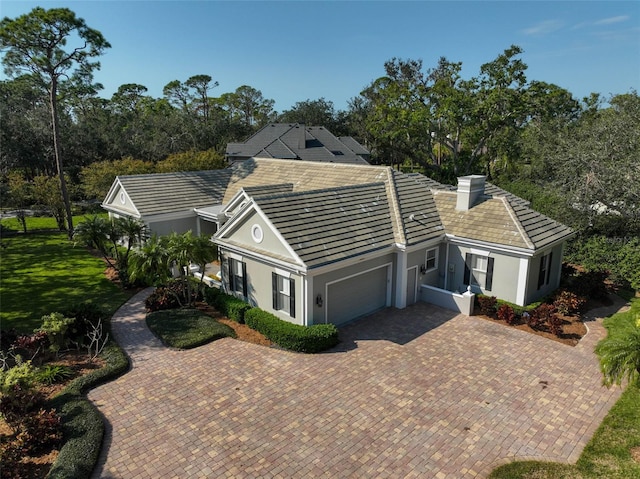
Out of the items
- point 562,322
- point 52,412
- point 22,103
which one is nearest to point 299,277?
point 52,412

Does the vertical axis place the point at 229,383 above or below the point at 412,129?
below

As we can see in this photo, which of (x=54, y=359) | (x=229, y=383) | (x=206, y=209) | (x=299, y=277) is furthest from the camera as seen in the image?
(x=206, y=209)

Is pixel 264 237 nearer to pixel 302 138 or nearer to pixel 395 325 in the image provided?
pixel 395 325

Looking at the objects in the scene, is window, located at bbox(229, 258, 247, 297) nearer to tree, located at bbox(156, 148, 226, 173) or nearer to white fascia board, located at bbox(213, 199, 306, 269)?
white fascia board, located at bbox(213, 199, 306, 269)

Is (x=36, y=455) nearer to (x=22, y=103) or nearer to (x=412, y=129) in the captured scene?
(x=412, y=129)

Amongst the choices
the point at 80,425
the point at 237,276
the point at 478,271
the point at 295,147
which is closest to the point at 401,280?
the point at 478,271

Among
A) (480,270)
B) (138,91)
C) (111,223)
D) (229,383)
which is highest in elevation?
(138,91)

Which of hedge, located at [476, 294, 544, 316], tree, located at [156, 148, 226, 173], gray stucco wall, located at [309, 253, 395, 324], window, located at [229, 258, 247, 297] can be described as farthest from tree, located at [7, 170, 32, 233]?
hedge, located at [476, 294, 544, 316]
